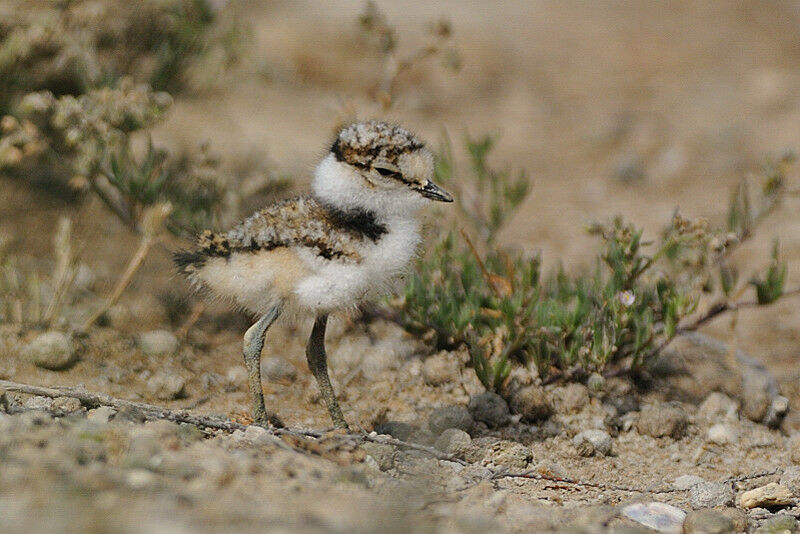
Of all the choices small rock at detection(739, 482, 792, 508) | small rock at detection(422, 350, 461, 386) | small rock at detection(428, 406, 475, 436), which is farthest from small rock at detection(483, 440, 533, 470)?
small rock at detection(739, 482, 792, 508)

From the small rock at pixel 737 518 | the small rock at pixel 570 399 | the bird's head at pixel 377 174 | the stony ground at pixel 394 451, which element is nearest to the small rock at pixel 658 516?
the stony ground at pixel 394 451

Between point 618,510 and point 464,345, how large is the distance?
1.34 m

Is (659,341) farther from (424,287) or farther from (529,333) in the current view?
(424,287)

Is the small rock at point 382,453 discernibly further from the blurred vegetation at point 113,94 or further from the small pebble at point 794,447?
the small pebble at point 794,447

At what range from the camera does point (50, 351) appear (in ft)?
12.9

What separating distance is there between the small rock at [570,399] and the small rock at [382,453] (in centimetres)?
103

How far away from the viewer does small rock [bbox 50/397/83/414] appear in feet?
10.5

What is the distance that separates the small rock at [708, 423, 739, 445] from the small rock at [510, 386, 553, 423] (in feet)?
2.22

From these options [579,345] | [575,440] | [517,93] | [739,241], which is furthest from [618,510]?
[517,93]

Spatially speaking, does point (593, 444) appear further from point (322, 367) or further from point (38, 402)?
point (38, 402)

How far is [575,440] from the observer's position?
369 cm

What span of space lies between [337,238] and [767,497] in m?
1.69

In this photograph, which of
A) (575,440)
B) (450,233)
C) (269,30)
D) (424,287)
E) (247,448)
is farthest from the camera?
(269,30)

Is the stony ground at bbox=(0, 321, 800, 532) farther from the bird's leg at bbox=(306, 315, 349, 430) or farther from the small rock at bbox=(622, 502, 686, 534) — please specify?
the bird's leg at bbox=(306, 315, 349, 430)
